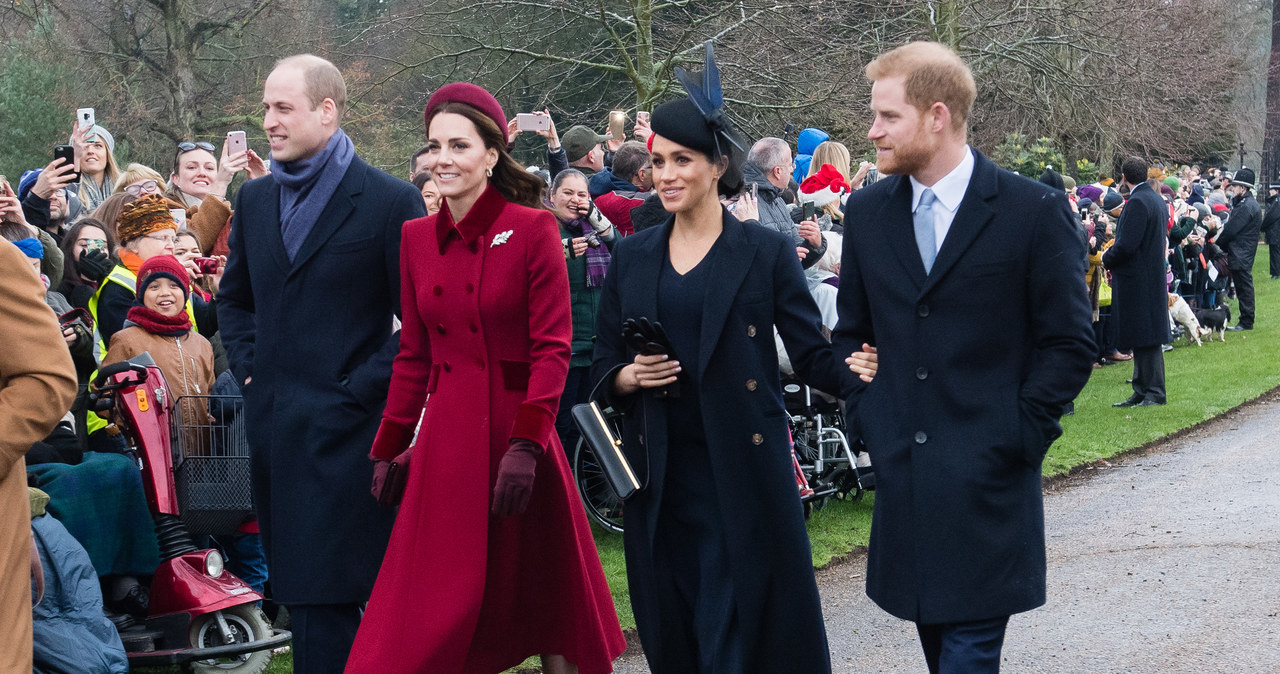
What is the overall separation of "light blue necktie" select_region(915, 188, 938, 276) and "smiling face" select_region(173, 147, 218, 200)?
18.7 feet

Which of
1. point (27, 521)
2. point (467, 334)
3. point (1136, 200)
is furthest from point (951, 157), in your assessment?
point (1136, 200)

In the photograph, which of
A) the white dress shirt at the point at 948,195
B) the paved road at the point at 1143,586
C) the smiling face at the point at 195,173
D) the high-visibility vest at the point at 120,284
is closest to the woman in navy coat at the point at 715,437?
the white dress shirt at the point at 948,195

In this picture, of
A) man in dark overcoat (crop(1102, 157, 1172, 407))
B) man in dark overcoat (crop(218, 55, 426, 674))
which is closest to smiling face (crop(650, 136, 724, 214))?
man in dark overcoat (crop(218, 55, 426, 674))

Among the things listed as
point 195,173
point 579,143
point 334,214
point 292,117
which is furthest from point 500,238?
point 579,143

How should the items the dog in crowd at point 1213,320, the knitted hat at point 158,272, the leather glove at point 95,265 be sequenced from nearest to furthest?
1. the knitted hat at point 158,272
2. the leather glove at point 95,265
3. the dog in crowd at point 1213,320

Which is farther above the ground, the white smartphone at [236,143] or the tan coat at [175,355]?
the white smartphone at [236,143]

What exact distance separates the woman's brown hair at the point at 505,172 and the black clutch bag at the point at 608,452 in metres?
0.74

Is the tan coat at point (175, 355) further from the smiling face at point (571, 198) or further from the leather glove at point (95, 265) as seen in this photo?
the smiling face at point (571, 198)

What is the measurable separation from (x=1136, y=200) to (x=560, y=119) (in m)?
10.6

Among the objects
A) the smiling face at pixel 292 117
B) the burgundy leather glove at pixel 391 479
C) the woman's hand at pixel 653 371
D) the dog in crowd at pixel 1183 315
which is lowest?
the dog in crowd at pixel 1183 315

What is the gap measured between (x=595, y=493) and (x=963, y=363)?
4.84m

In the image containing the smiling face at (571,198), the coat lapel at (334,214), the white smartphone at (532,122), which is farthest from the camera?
the smiling face at (571,198)

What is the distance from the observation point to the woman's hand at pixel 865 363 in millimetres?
4035

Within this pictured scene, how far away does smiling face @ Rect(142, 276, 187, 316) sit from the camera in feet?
20.0
